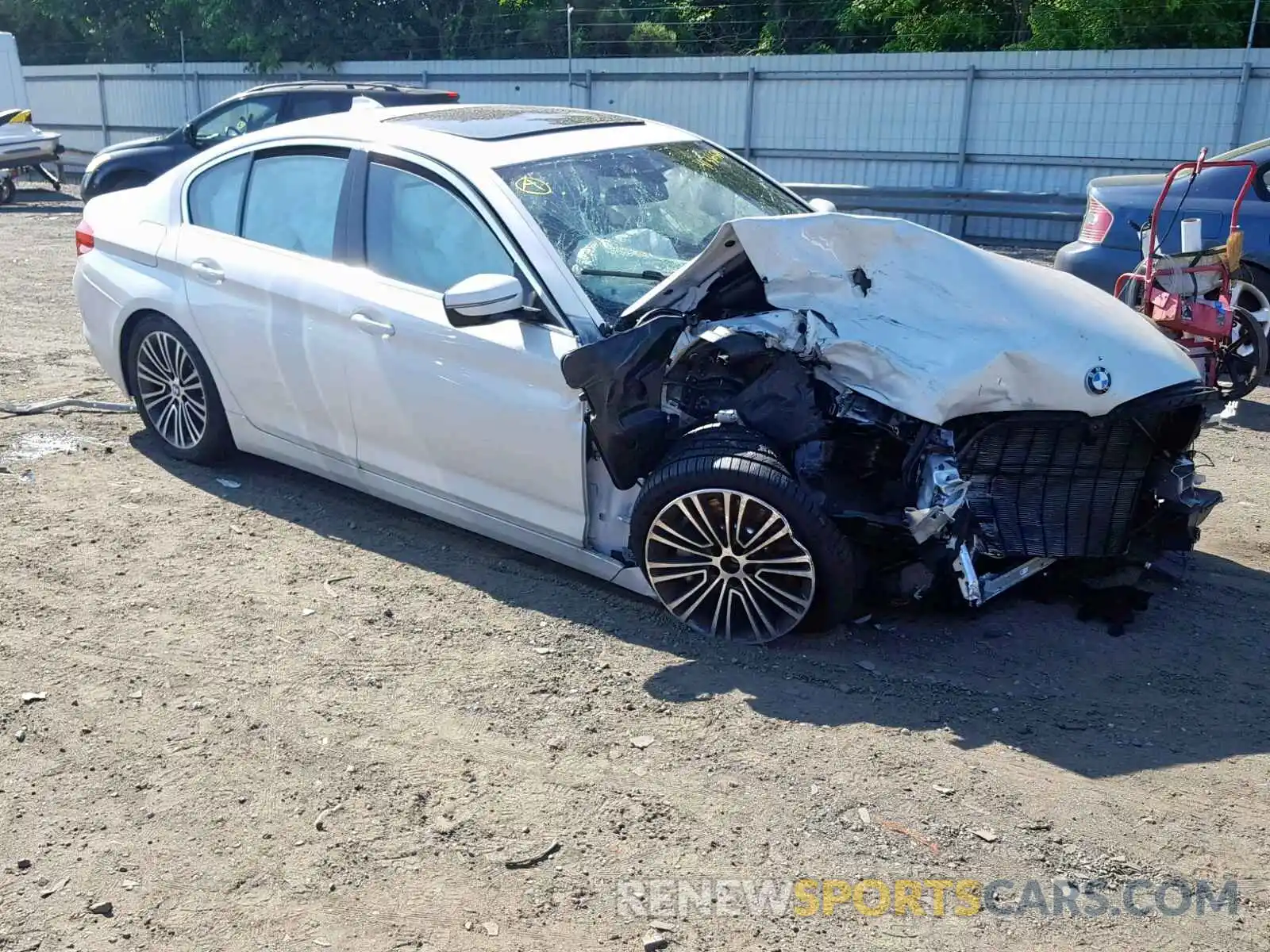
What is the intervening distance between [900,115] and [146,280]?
41.4ft

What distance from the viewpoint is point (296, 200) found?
5453mm

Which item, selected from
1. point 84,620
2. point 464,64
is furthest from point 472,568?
point 464,64

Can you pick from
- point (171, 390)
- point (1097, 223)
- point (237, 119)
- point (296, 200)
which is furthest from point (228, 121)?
point (1097, 223)

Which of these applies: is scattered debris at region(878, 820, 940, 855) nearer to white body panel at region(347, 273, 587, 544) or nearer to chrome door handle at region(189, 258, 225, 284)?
white body panel at region(347, 273, 587, 544)

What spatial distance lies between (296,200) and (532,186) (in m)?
1.29

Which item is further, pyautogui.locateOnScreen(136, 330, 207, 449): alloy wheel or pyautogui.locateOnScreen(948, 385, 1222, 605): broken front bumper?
pyautogui.locateOnScreen(136, 330, 207, 449): alloy wheel

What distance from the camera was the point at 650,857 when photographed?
10.7ft

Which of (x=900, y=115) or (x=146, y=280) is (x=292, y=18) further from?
(x=146, y=280)

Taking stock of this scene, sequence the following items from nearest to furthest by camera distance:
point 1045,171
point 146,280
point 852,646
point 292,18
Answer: point 852,646 → point 146,280 → point 1045,171 → point 292,18

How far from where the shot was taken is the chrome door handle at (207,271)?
5.60 m

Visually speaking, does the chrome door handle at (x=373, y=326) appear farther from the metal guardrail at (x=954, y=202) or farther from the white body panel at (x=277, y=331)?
the metal guardrail at (x=954, y=202)

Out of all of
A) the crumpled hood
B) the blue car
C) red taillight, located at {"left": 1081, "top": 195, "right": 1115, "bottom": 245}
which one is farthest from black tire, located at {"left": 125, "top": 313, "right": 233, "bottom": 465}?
red taillight, located at {"left": 1081, "top": 195, "right": 1115, "bottom": 245}

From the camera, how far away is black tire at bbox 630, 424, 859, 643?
13.5 ft

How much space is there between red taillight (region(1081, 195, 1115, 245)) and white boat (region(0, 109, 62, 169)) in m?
16.5
